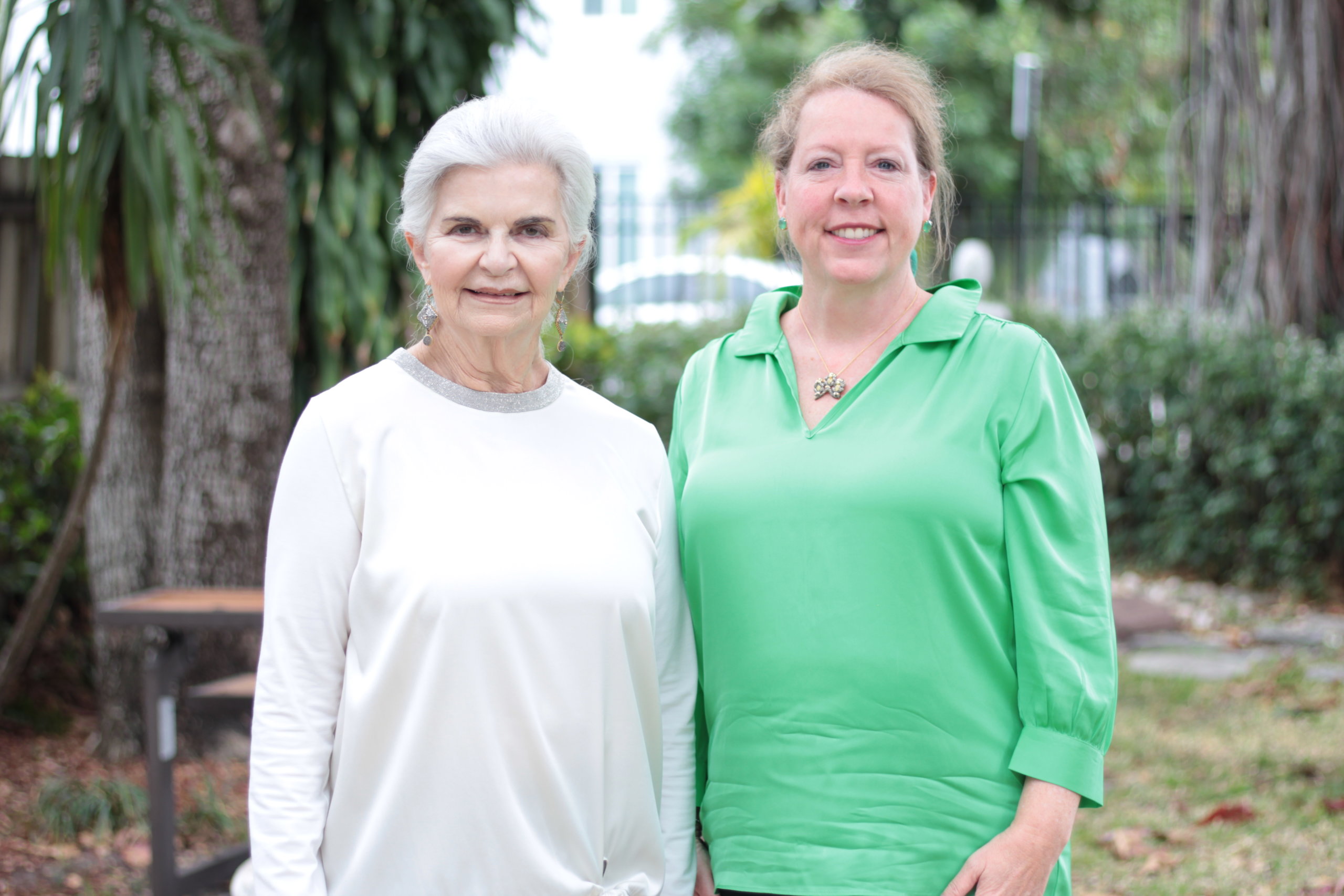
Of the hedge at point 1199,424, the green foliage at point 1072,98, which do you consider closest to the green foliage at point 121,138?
the hedge at point 1199,424

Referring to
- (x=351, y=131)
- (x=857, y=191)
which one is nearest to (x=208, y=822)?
(x=351, y=131)

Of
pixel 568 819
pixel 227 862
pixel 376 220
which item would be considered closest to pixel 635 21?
pixel 376 220

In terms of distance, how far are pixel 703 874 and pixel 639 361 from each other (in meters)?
6.77

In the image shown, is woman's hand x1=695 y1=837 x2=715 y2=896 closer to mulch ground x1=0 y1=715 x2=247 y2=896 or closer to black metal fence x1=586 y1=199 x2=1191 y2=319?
mulch ground x1=0 y1=715 x2=247 y2=896

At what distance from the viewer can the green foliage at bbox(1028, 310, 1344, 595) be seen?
7152mm

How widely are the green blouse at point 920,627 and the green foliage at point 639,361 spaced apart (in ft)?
20.8

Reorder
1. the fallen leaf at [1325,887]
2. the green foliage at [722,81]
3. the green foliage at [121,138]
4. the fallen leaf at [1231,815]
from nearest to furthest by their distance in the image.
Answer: the green foliage at [121,138] → the fallen leaf at [1325,887] → the fallen leaf at [1231,815] → the green foliage at [722,81]

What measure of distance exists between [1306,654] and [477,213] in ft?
18.3

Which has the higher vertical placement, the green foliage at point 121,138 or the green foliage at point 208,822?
the green foliage at point 121,138

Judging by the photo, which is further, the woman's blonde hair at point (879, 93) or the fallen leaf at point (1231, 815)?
the fallen leaf at point (1231, 815)

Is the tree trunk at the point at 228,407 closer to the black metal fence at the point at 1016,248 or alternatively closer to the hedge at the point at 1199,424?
the hedge at the point at 1199,424

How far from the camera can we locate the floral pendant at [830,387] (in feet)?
6.53

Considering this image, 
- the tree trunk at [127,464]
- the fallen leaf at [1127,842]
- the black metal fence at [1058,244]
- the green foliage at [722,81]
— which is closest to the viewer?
the fallen leaf at [1127,842]

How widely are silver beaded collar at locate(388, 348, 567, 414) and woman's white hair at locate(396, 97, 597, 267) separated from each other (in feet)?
0.62
